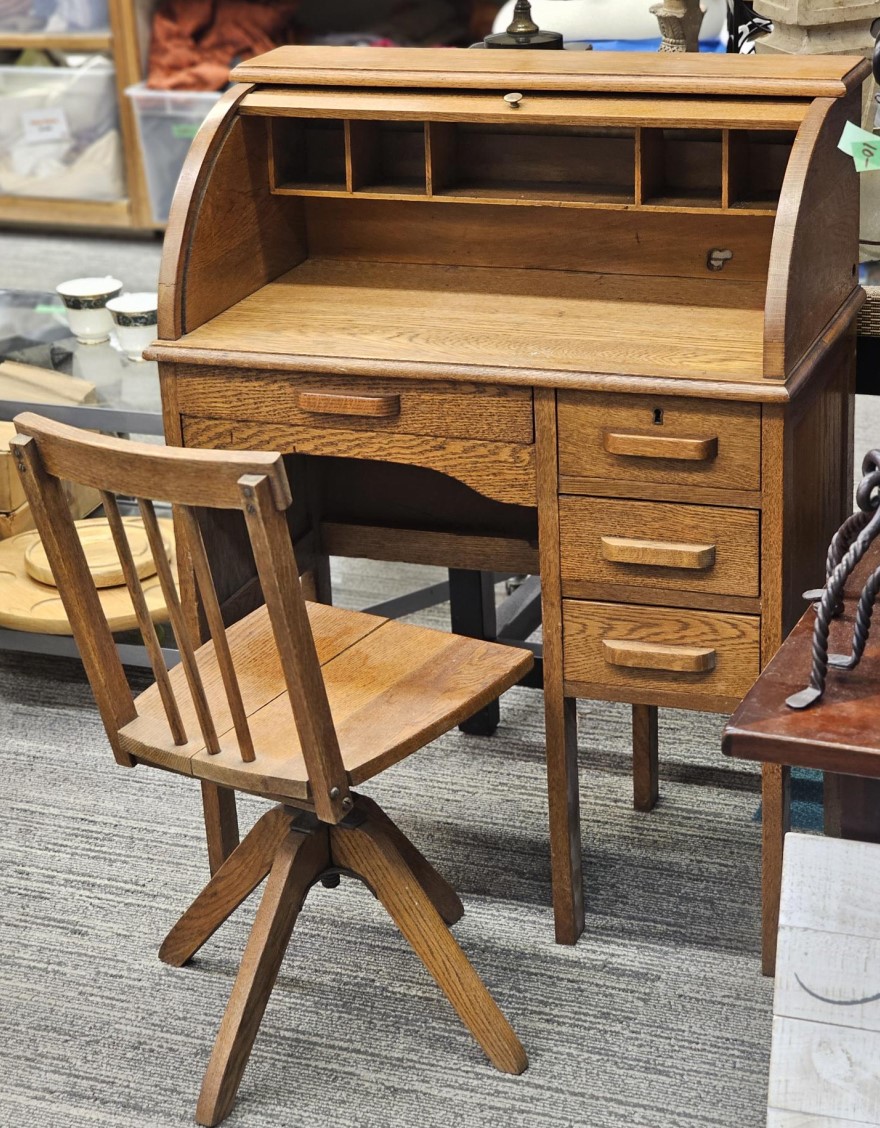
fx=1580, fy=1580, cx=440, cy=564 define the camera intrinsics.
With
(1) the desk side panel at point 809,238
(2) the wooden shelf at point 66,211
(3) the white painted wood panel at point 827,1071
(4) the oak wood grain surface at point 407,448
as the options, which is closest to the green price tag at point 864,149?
(1) the desk side panel at point 809,238

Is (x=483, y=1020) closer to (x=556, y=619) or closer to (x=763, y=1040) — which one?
(x=763, y=1040)

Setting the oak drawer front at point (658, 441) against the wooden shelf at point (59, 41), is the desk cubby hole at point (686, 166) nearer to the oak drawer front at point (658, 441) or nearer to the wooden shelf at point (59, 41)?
the oak drawer front at point (658, 441)

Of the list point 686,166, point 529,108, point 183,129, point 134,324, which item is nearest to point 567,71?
point 529,108

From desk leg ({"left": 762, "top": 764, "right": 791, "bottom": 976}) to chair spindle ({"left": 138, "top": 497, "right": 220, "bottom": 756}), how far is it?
0.74 m

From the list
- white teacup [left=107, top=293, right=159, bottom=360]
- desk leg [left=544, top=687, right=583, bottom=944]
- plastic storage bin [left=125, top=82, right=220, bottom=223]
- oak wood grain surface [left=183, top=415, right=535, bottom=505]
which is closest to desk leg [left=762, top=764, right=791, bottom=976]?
desk leg [left=544, top=687, right=583, bottom=944]

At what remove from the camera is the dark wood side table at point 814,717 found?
1377 millimetres

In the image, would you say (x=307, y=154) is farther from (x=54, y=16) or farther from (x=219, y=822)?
(x=54, y=16)

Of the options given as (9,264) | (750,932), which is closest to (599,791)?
(750,932)

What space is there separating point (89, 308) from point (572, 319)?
139cm

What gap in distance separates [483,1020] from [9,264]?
4.17 m

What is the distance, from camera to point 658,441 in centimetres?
192

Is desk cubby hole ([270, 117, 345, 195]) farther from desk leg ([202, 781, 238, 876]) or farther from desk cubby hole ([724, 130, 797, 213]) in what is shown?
desk leg ([202, 781, 238, 876])

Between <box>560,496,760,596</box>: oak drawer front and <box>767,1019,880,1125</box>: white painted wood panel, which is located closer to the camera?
<box>767,1019,880,1125</box>: white painted wood panel

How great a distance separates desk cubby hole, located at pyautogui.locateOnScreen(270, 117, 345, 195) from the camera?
226 cm
